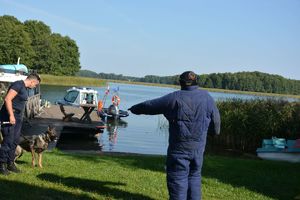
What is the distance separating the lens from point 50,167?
33.4ft

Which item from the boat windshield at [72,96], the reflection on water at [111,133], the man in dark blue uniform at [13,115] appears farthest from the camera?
the boat windshield at [72,96]

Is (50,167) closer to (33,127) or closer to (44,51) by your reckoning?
(33,127)

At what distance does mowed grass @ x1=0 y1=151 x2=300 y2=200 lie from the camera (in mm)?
8031

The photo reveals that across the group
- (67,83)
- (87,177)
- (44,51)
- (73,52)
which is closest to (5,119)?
(87,177)

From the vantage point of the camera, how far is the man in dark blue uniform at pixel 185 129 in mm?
6500

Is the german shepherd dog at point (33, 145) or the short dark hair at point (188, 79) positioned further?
the german shepherd dog at point (33, 145)

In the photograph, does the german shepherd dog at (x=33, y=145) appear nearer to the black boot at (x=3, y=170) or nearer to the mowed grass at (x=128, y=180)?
the mowed grass at (x=128, y=180)

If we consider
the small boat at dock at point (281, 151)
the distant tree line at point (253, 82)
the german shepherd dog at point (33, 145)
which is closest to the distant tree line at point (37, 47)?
the distant tree line at point (253, 82)

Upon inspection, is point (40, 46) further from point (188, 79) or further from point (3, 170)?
point (188, 79)

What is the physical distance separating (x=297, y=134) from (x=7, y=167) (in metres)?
16.8

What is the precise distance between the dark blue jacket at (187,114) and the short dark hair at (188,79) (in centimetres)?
7

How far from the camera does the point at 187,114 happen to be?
256 inches

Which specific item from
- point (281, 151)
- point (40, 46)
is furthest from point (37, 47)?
point (281, 151)

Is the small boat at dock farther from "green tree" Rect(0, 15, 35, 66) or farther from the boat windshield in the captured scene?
"green tree" Rect(0, 15, 35, 66)
